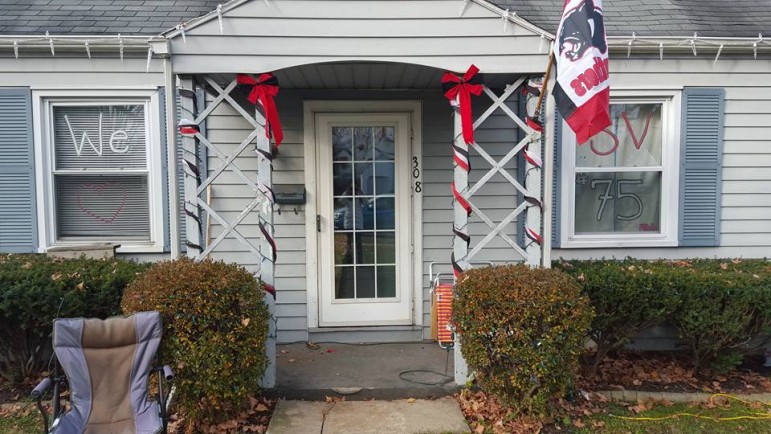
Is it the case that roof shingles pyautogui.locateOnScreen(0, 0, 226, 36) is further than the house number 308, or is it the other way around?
the house number 308

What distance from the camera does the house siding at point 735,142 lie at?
477cm

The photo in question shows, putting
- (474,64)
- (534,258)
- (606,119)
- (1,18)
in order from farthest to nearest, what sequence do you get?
(1,18)
(534,258)
(474,64)
(606,119)

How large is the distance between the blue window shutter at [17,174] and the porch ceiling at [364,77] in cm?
197

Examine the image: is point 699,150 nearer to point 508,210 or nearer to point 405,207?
point 508,210

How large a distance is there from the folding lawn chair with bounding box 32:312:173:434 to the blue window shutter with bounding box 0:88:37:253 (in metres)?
2.11

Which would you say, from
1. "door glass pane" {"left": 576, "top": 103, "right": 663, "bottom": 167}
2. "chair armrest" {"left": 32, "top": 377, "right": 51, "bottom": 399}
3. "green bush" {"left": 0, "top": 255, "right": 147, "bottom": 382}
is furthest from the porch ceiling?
"chair armrest" {"left": 32, "top": 377, "right": 51, "bottom": 399}

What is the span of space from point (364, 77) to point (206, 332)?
2480 mm

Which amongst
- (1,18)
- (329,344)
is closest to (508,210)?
(329,344)

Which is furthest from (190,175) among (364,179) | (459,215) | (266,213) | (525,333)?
(525,333)

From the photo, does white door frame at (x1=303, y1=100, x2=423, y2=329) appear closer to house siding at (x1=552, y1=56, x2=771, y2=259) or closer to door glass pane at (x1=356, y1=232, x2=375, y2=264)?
door glass pane at (x1=356, y1=232, x2=375, y2=264)

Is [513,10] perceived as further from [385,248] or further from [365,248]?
[365,248]

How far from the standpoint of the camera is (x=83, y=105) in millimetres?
4660

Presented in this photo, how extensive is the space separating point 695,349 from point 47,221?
18.9 ft

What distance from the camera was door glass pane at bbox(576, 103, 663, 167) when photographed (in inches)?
193
